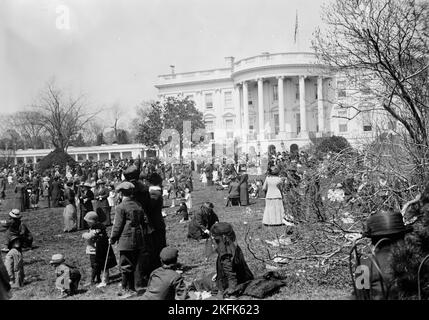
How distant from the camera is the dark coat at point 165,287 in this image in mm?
4758

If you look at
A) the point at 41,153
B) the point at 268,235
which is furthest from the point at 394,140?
the point at 41,153

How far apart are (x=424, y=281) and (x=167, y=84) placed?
56347 mm

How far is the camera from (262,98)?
51.5m

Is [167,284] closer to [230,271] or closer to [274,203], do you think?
[230,271]

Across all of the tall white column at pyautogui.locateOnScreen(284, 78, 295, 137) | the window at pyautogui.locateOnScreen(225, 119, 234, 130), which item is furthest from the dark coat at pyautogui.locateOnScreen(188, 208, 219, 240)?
the window at pyautogui.locateOnScreen(225, 119, 234, 130)

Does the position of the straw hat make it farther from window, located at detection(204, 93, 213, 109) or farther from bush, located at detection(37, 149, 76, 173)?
window, located at detection(204, 93, 213, 109)

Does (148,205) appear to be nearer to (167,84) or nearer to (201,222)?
(201,222)

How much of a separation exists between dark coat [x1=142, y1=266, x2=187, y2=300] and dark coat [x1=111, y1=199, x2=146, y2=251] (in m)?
1.14

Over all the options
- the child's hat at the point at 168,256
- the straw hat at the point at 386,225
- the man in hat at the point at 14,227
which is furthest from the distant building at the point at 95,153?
the straw hat at the point at 386,225

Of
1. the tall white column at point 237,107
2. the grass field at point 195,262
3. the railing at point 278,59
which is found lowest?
the grass field at point 195,262

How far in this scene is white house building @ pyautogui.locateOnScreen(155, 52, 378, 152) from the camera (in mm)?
47781

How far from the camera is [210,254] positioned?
823 centimetres

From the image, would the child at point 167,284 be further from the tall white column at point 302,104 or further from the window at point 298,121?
the window at point 298,121
